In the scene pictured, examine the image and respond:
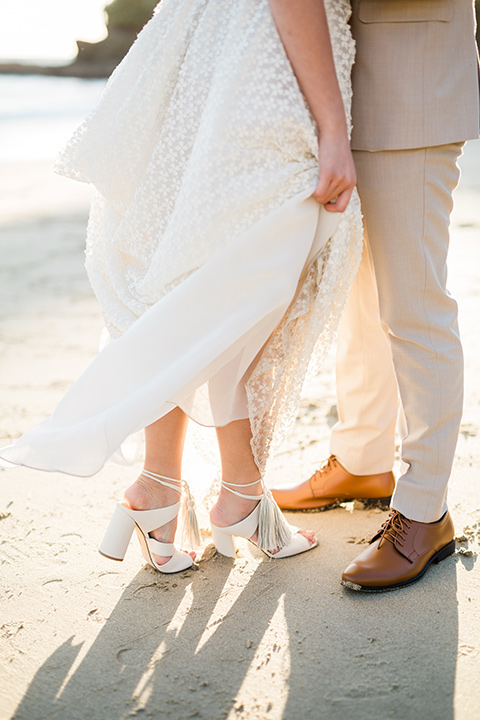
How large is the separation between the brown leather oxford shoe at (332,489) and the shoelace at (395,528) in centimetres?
26

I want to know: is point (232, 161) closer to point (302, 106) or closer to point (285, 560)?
point (302, 106)

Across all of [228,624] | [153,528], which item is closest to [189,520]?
[153,528]

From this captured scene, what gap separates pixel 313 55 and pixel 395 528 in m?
0.98

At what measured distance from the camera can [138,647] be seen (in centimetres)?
131

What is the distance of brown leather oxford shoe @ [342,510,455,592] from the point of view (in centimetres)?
145

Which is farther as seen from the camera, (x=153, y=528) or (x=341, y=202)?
(x=153, y=528)

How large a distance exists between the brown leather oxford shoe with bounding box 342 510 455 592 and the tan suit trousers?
0.10 feet

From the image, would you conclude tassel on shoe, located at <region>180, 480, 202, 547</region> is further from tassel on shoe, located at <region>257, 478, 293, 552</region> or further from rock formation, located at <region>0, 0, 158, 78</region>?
rock formation, located at <region>0, 0, 158, 78</region>

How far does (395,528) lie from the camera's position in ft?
4.96

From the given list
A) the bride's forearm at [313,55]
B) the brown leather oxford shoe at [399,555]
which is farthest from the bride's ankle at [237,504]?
the bride's forearm at [313,55]

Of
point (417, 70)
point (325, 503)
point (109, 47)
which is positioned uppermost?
point (417, 70)

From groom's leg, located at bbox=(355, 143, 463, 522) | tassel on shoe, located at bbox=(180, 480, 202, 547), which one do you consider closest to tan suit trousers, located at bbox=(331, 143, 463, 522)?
groom's leg, located at bbox=(355, 143, 463, 522)

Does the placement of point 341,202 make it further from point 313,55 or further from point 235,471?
point 235,471

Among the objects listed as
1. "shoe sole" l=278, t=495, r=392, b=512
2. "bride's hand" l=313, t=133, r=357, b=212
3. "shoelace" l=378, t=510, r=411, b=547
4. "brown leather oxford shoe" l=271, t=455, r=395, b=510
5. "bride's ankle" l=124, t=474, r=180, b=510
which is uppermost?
"bride's hand" l=313, t=133, r=357, b=212
